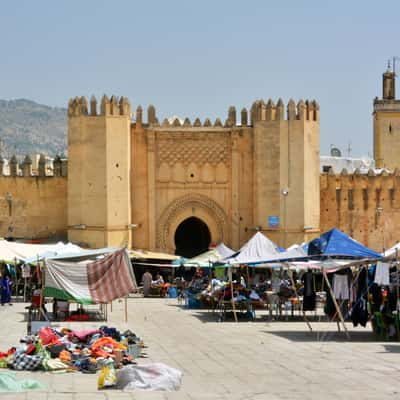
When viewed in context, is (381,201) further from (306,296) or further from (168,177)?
(306,296)

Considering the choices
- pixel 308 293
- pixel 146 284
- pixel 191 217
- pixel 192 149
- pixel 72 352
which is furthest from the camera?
pixel 191 217

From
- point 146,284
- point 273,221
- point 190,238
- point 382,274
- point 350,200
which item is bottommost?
point 146,284

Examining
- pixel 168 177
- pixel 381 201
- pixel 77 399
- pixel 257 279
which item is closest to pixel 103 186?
pixel 168 177

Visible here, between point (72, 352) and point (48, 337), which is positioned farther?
point (48, 337)

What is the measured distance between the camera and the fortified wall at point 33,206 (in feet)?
114

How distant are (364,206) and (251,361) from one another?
891 inches

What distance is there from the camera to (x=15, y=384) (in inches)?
442

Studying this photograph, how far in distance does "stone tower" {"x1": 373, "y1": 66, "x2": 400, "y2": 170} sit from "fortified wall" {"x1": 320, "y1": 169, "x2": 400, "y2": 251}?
15.9 meters

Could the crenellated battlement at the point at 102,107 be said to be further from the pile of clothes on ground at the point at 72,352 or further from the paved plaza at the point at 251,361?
the pile of clothes on ground at the point at 72,352

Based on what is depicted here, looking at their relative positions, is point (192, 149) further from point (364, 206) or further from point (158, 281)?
point (364, 206)

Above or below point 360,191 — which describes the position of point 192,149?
above

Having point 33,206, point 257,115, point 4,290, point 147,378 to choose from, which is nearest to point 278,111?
point 257,115

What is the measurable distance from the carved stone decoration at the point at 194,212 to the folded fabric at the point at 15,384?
74.6 ft

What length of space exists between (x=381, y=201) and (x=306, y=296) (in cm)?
1628
